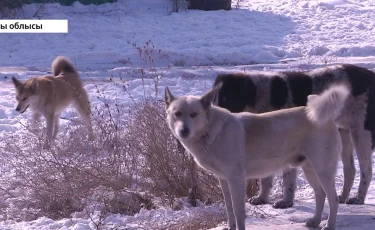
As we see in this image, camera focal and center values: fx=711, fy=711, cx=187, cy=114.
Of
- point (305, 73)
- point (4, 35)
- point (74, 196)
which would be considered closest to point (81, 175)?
point (74, 196)

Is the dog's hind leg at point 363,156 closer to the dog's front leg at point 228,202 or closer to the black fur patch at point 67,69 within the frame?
the dog's front leg at point 228,202

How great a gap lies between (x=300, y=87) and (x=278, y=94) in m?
0.25

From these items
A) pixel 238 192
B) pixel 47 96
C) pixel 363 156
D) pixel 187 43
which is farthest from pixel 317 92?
pixel 187 43

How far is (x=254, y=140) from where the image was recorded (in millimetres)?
6184

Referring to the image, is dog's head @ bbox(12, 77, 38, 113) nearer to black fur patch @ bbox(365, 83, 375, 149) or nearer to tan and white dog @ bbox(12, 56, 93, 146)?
tan and white dog @ bbox(12, 56, 93, 146)

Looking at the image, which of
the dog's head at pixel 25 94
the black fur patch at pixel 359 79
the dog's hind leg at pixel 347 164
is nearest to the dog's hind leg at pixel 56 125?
the dog's head at pixel 25 94

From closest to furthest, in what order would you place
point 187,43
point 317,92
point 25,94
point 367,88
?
1. point 367,88
2. point 317,92
3. point 25,94
4. point 187,43

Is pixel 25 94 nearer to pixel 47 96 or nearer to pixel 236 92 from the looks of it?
pixel 47 96

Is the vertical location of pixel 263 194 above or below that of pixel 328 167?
below

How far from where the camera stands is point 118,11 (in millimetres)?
24359

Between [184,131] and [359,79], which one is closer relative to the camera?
[184,131]

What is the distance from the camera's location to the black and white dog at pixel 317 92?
7.48m

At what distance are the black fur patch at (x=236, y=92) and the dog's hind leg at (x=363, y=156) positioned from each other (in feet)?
3.84

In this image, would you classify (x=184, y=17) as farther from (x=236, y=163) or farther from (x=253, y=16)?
(x=236, y=163)
